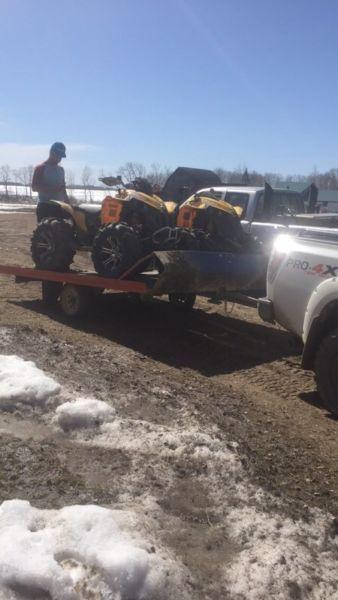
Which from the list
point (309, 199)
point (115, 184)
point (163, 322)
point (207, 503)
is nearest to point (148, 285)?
point (163, 322)

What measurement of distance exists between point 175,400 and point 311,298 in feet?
4.84

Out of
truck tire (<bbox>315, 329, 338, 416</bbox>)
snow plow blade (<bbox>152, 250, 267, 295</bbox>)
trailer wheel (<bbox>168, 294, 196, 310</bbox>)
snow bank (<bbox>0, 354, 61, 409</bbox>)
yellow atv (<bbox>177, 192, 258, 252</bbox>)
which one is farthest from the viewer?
trailer wheel (<bbox>168, 294, 196, 310</bbox>)

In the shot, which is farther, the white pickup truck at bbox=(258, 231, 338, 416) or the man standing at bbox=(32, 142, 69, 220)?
the man standing at bbox=(32, 142, 69, 220)

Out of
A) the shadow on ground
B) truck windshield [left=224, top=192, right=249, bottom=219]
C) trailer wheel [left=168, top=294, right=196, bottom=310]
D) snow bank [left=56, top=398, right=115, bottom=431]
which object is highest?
truck windshield [left=224, top=192, right=249, bottom=219]

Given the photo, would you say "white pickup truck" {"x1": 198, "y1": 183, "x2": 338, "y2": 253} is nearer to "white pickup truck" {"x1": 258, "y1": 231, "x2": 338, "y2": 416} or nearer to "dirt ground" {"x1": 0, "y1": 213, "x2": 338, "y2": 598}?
"dirt ground" {"x1": 0, "y1": 213, "x2": 338, "y2": 598}

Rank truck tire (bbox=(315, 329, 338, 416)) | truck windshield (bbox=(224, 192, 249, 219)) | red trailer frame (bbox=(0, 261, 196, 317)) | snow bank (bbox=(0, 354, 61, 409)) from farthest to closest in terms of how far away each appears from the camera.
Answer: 1. truck windshield (bbox=(224, 192, 249, 219))
2. red trailer frame (bbox=(0, 261, 196, 317))
3. truck tire (bbox=(315, 329, 338, 416))
4. snow bank (bbox=(0, 354, 61, 409))

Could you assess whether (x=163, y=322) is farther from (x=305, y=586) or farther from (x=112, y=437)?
(x=305, y=586)

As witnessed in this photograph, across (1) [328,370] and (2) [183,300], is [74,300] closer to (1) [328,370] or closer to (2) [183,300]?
(2) [183,300]

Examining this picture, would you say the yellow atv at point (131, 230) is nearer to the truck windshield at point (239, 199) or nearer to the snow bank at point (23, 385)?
the truck windshield at point (239, 199)

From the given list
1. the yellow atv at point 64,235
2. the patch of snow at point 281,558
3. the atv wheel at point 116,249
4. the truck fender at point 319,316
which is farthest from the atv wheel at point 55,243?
the patch of snow at point 281,558

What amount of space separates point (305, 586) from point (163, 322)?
5684mm

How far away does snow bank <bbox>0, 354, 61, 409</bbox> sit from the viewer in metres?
4.30

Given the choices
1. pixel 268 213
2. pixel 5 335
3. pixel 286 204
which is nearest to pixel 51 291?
pixel 5 335

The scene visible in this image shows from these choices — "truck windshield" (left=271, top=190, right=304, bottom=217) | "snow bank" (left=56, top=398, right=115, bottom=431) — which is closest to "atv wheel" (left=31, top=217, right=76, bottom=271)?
"truck windshield" (left=271, top=190, right=304, bottom=217)
